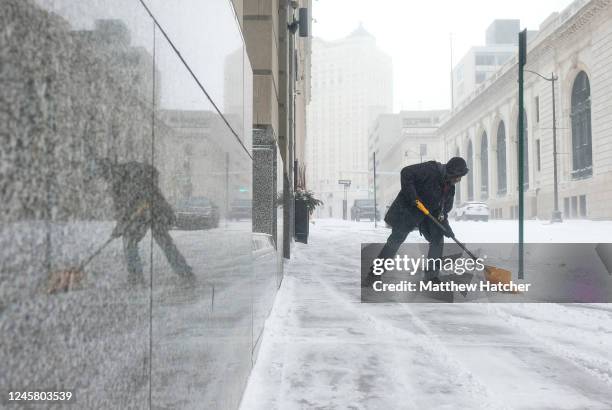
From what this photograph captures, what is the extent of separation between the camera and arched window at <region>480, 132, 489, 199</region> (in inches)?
2100

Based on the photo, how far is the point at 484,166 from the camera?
2140 inches

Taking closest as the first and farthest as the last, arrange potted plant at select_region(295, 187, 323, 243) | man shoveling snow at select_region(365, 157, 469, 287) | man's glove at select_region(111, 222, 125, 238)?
man's glove at select_region(111, 222, 125, 238) < man shoveling snow at select_region(365, 157, 469, 287) < potted plant at select_region(295, 187, 323, 243)

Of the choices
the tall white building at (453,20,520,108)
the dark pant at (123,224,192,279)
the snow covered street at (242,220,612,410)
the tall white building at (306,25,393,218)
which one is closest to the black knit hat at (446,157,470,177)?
the snow covered street at (242,220,612,410)

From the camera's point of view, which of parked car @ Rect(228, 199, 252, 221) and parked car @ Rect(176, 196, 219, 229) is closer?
parked car @ Rect(176, 196, 219, 229)

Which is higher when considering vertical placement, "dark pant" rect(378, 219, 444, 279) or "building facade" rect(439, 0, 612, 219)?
"building facade" rect(439, 0, 612, 219)

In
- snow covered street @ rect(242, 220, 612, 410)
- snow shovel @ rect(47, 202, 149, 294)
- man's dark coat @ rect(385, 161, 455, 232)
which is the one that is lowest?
snow covered street @ rect(242, 220, 612, 410)

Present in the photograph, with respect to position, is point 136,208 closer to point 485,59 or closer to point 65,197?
point 65,197

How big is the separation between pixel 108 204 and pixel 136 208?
18 cm

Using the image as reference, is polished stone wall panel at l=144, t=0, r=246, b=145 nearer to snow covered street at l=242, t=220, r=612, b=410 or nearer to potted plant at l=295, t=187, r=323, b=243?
snow covered street at l=242, t=220, r=612, b=410

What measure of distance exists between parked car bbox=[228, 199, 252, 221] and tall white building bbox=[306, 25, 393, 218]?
131982mm

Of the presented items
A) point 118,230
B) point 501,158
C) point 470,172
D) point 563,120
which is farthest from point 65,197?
point 470,172

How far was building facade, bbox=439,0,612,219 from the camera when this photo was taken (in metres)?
29.1

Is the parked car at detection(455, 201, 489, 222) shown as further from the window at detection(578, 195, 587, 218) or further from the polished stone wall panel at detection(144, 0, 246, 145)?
the polished stone wall panel at detection(144, 0, 246, 145)

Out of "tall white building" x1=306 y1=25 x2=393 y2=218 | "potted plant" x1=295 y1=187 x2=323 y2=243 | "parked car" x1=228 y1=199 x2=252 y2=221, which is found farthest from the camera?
"tall white building" x1=306 y1=25 x2=393 y2=218
